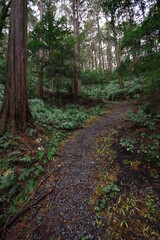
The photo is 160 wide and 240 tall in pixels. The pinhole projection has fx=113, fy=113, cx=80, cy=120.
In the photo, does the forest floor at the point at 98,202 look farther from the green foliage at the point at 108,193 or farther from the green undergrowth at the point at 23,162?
the green undergrowth at the point at 23,162

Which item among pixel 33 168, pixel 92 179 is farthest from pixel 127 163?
pixel 33 168

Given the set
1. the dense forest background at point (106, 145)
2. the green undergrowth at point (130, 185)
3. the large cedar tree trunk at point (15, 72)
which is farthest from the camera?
the large cedar tree trunk at point (15, 72)

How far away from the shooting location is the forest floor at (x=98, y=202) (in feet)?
5.42

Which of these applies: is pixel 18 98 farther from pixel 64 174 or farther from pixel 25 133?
pixel 64 174

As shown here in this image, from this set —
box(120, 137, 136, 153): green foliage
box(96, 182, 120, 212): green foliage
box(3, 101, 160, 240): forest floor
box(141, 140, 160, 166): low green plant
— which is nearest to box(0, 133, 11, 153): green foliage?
box(3, 101, 160, 240): forest floor

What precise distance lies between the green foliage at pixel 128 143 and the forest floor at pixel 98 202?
4 centimetres

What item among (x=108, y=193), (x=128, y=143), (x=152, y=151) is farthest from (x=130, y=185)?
(x=128, y=143)

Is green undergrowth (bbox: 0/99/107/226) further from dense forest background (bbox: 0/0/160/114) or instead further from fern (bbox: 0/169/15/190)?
dense forest background (bbox: 0/0/160/114)

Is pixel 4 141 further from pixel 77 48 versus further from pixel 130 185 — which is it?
pixel 77 48

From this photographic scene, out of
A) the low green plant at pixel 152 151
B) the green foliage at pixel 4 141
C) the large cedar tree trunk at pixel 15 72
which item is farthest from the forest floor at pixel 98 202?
the large cedar tree trunk at pixel 15 72

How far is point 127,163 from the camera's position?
8.81 feet

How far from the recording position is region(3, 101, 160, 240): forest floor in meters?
Result: 1.65

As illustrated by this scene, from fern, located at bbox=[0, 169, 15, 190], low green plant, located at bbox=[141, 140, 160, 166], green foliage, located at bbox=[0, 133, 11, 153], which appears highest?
green foliage, located at bbox=[0, 133, 11, 153]

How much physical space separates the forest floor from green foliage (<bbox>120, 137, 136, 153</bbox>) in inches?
1.6
